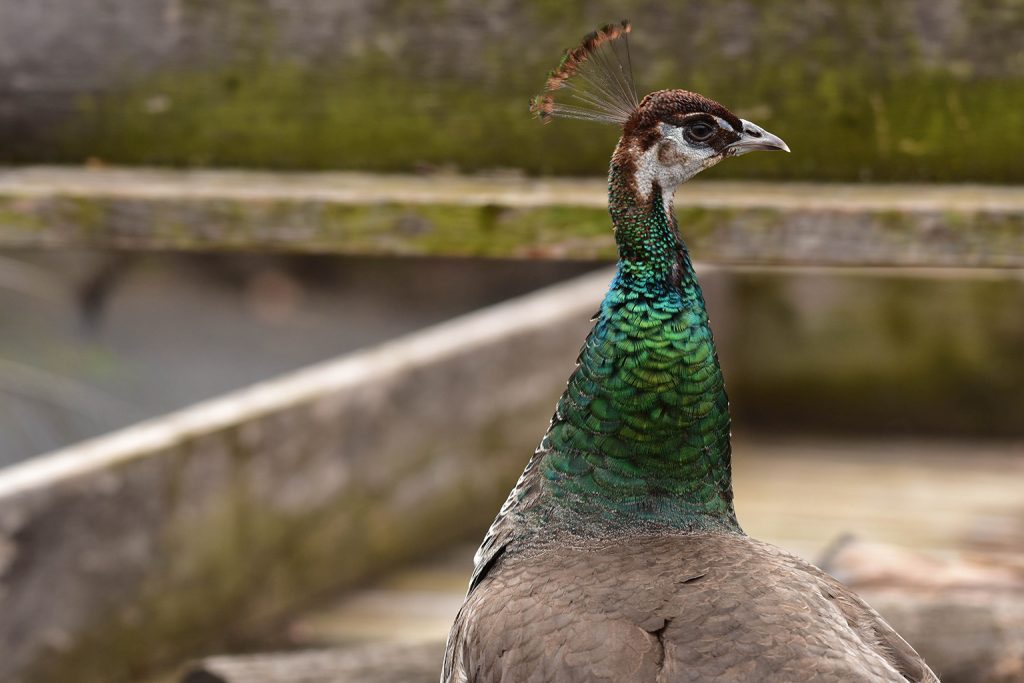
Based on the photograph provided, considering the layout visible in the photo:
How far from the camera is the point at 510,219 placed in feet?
8.72

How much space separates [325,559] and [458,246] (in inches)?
85.4

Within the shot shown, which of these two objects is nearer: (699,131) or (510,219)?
(699,131)

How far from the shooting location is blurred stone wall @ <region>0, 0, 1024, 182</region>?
2756mm

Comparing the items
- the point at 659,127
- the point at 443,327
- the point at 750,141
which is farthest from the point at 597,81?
the point at 443,327

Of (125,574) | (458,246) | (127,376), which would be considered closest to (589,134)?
(458,246)

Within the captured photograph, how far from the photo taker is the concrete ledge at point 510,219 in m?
2.59

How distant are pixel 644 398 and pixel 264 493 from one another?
2.14m

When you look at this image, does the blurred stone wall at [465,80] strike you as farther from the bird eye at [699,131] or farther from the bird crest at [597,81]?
the bird eye at [699,131]

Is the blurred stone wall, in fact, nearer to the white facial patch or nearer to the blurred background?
the blurred background

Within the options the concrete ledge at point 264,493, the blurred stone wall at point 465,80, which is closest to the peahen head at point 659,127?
the blurred stone wall at point 465,80

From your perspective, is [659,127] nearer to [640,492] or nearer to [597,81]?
[597,81]

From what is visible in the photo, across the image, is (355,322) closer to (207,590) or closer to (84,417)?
(84,417)

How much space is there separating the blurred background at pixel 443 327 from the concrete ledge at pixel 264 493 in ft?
0.04

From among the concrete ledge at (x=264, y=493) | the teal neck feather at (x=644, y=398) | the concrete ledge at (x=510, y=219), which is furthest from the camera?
the concrete ledge at (x=264, y=493)
